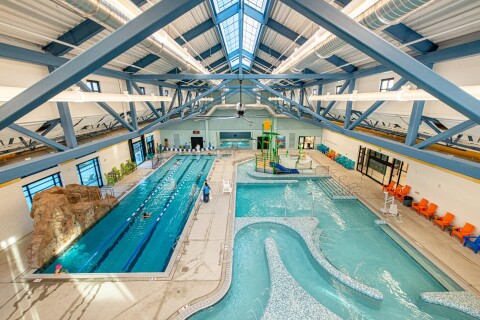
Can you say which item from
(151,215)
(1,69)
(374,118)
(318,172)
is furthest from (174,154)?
(374,118)

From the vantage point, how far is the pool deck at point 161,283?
5.09 metres

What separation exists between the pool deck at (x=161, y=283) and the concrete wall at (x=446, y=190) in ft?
3.22

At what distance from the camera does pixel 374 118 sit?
10.6 meters

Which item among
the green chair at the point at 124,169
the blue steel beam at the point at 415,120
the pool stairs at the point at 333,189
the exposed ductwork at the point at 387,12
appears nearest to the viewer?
the exposed ductwork at the point at 387,12

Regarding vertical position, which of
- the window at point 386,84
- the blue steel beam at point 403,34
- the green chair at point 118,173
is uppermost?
the blue steel beam at point 403,34

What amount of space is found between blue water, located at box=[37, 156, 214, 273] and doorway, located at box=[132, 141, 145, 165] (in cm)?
439

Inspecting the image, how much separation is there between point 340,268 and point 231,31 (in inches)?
450

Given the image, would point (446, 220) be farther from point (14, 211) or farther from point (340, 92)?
point (14, 211)

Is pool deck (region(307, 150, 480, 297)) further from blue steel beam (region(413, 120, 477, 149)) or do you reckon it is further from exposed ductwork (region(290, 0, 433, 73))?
exposed ductwork (region(290, 0, 433, 73))

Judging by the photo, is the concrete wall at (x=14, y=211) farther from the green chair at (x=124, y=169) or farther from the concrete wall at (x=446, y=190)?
the concrete wall at (x=446, y=190)

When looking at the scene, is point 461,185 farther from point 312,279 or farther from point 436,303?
point 312,279

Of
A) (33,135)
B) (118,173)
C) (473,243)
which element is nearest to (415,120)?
(473,243)

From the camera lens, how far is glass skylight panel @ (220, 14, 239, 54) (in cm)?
924

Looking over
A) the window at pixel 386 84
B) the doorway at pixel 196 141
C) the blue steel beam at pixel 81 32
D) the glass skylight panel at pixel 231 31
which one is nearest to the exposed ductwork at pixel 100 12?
the blue steel beam at pixel 81 32
